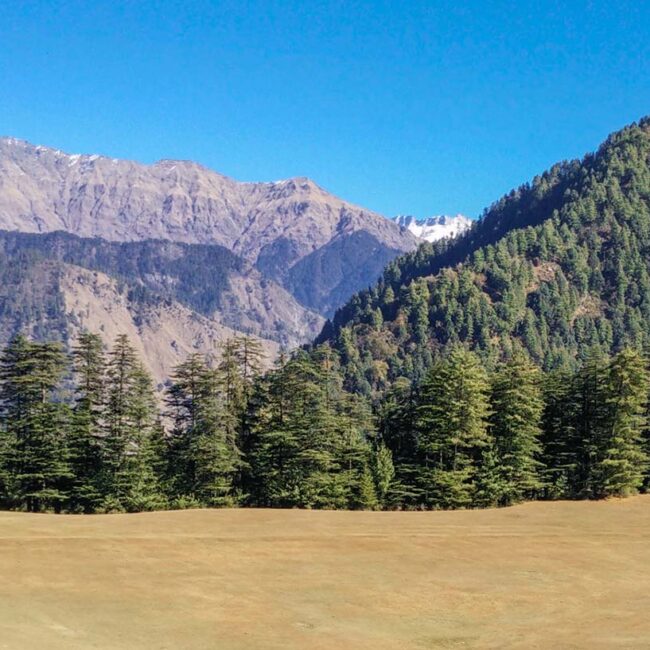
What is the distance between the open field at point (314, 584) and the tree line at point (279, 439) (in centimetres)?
1131

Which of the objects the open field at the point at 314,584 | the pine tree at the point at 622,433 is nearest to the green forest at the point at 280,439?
the pine tree at the point at 622,433

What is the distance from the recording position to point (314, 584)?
1362 inches

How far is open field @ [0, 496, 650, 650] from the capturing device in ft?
89.0

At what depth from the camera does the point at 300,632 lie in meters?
27.6

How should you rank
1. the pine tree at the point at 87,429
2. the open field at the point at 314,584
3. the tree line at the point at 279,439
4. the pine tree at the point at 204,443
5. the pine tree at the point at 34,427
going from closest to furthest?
the open field at the point at 314,584 < the pine tree at the point at 34,427 < the tree line at the point at 279,439 < the pine tree at the point at 87,429 < the pine tree at the point at 204,443

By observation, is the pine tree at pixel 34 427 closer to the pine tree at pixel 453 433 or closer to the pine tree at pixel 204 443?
the pine tree at pixel 204 443

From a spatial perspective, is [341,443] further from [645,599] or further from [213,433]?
[645,599]

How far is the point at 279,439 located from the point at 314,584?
32.5m

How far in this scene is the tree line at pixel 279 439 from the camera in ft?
205

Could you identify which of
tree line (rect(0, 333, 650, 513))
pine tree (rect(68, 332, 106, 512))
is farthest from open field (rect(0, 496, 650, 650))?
tree line (rect(0, 333, 650, 513))

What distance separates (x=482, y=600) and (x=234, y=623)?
1120 cm

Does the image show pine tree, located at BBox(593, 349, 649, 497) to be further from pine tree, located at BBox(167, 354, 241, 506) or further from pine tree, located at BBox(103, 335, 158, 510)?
pine tree, located at BBox(103, 335, 158, 510)

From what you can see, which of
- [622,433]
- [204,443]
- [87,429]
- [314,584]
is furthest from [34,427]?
[622,433]

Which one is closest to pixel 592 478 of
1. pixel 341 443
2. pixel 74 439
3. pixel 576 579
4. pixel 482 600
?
pixel 341 443
